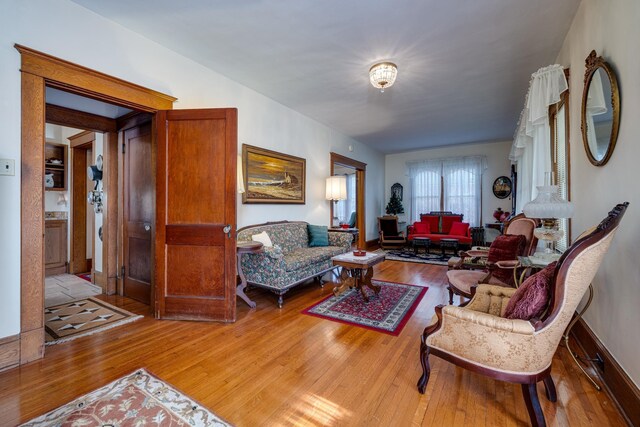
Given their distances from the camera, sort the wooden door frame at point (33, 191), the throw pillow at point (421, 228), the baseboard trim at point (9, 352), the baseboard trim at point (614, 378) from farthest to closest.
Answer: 1. the throw pillow at point (421, 228)
2. the wooden door frame at point (33, 191)
3. the baseboard trim at point (9, 352)
4. the baseboard trim at point (614, 378)

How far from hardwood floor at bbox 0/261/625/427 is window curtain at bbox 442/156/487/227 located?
5731mm

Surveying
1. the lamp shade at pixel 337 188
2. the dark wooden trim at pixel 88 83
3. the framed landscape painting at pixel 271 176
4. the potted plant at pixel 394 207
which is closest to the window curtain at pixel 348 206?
the potted plant at pixel 394 207

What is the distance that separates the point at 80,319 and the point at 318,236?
311 centimetres

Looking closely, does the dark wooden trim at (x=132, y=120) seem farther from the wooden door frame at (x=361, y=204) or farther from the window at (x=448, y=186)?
the window at (x=448, y=186)

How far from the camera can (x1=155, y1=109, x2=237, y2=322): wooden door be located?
9.01 ft

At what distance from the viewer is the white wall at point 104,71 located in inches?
77.2

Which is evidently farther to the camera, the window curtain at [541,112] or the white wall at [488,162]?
the white wall at [488,162]

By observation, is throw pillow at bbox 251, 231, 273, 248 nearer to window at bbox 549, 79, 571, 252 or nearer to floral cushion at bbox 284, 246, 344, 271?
floral cushion at bbox 284, 246, 344, 271

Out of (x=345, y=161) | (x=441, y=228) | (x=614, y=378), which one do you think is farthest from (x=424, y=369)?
(x=441, y=228)

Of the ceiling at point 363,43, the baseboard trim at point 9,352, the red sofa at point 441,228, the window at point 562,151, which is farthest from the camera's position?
the red sofa at point 441,228

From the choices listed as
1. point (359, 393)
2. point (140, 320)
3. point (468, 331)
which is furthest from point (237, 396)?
point (140, 320)

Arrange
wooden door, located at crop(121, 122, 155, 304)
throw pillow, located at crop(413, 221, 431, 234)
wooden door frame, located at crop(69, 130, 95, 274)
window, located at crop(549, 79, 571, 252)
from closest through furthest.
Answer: window, located at crop(549, 79, 571, 252)
wooden door, located at crop(121, 122, 155, 304)
wooden door frame, located at crop(69, 130, 95, 274)
throw pillow, located at crop(413, 221, 431, 234)

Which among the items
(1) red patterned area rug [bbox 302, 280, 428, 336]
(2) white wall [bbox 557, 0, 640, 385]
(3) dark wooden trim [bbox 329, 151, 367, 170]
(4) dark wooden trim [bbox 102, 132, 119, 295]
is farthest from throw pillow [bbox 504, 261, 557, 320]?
(3) dark wooden trim [bbox 329, 151, 367, 170]

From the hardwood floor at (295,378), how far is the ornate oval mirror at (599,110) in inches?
61.2
